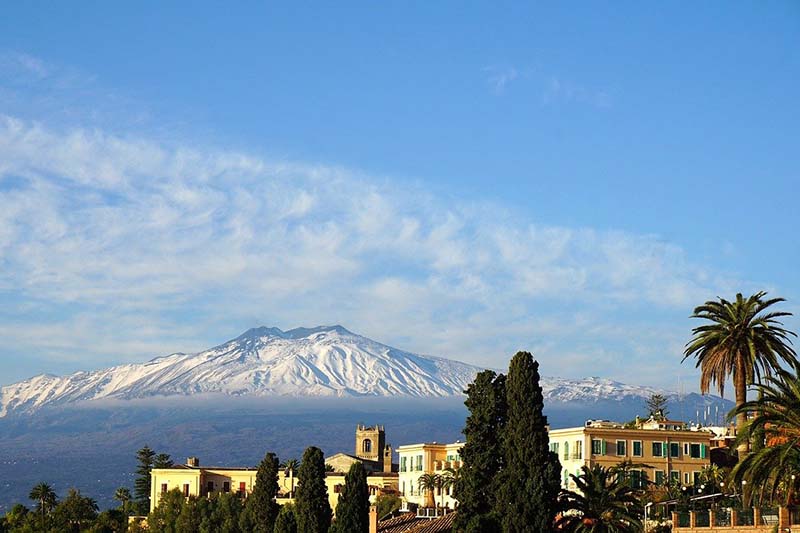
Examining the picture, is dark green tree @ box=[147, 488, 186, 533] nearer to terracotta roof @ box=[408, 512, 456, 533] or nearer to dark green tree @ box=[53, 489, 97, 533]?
dark green tree @ box=[53, 489, 97, 533]

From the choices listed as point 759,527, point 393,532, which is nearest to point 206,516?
point 393,532

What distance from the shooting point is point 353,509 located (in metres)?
89.1

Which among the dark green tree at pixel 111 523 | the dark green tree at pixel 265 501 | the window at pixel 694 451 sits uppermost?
the window at pixel 694 451

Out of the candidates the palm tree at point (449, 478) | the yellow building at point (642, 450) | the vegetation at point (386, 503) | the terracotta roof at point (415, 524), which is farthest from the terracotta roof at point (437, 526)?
the vegetation at point (386, 503)

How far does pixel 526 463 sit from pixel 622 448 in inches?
1342

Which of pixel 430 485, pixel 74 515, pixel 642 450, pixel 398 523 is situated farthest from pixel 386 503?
pixel 74 515

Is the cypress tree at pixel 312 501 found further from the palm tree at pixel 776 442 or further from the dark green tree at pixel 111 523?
the dark green tree at pixel 111 523

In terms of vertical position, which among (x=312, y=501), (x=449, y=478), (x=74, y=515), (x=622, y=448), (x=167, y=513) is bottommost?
(x=74, y=515)

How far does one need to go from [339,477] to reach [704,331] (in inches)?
3507

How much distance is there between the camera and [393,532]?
97625 millimetres

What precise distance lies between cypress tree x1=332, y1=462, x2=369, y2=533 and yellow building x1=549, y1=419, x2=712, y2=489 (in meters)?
21.2

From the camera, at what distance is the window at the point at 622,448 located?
10438cm

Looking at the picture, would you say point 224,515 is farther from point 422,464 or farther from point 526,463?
point 526,463

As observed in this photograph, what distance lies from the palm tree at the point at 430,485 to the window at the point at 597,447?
24.3 meters
